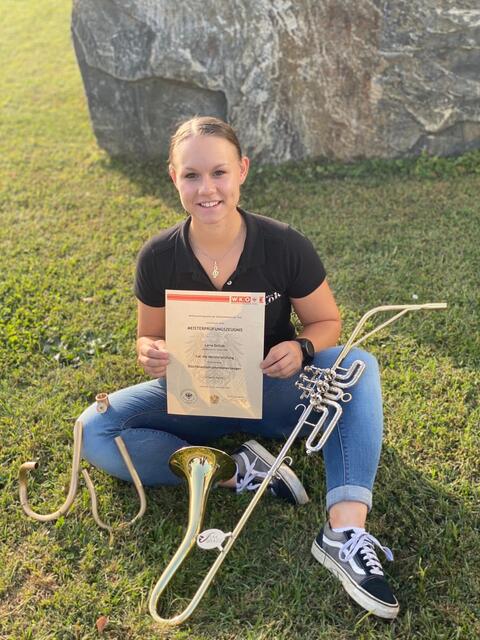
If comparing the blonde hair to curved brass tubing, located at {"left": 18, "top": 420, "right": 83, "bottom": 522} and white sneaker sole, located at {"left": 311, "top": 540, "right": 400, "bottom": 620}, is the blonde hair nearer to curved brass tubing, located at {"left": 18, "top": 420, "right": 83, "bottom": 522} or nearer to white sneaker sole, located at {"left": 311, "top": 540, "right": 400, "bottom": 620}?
curved brass tubing, located at {"left": 18, "top": 420, "right": 83, "bottom": 522}

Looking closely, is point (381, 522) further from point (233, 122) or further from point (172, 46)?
point (172, 46)

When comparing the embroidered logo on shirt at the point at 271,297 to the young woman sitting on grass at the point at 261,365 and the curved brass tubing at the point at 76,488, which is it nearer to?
the young woman sitting on grass at the point at 261,365

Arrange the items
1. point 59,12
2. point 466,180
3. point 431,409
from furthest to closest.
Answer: point 59,12 < point 466,180 < point 431,409

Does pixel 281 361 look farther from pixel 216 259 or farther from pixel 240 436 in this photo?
pixel 240 436

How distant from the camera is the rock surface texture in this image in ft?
15.8

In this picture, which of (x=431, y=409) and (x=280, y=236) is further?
(x=431, y=409)

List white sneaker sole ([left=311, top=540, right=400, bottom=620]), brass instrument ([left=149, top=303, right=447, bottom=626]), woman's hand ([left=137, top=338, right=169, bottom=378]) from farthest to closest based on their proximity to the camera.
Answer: woman's hand ([left=137, top=338, right=169, bottom=378])
brass instrument ([left=149, top=303, right=447, bottom=626])
white sneaker sole ([left=311, top=540, right=400, bottom=620])

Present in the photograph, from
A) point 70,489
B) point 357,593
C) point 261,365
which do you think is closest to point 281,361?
point 261,365

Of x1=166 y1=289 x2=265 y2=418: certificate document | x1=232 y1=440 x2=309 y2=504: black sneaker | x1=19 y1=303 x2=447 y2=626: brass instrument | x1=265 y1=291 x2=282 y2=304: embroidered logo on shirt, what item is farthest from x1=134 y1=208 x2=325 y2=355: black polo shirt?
x1=232 y1=440 x2=309 y2=504: black sneaker

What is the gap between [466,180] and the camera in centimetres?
498

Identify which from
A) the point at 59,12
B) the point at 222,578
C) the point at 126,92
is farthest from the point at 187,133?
the point at 59,12

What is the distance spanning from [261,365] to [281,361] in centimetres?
8

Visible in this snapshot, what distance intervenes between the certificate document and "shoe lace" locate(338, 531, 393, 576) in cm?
55

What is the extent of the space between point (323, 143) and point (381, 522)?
3.53m
